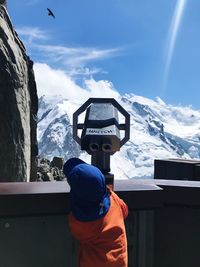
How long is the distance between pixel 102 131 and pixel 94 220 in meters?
0.63

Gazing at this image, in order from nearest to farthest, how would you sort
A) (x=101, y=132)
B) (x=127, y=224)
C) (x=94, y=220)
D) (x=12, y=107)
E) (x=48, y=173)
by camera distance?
(x=94, y=220)
(x=101, y=132)
(x=127, y=224)
(x=12, y=107)
(x=48, y=173)

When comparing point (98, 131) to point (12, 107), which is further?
point (12, 107)

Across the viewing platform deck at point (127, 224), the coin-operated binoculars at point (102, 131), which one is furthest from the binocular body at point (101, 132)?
the viewing platform deck at point (127, 224)

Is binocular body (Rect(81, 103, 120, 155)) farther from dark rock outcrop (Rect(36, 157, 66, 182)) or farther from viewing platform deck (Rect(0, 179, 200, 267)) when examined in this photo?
dark rock outcrop (Rect(36, 157, 66, 182))

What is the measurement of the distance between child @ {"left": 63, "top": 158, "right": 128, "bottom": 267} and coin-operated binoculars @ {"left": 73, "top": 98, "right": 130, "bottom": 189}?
28 cm

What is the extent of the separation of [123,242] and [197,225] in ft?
3.62

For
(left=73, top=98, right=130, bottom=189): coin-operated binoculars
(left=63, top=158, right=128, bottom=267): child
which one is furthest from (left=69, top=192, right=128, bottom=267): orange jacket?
(left=73, top=98, right=130, bottom=189): coin-operated binoculars

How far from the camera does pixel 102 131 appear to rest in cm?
318

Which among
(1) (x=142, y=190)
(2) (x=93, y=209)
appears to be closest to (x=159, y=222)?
(1) (x=142, y=190)

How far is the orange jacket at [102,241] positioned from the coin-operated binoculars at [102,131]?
41 cm

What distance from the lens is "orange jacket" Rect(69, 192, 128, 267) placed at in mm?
2844

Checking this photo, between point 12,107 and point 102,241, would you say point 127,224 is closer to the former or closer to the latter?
point 102,241

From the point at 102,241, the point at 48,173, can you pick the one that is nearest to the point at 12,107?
the point at 102,241

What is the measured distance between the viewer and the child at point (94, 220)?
2.80 m
